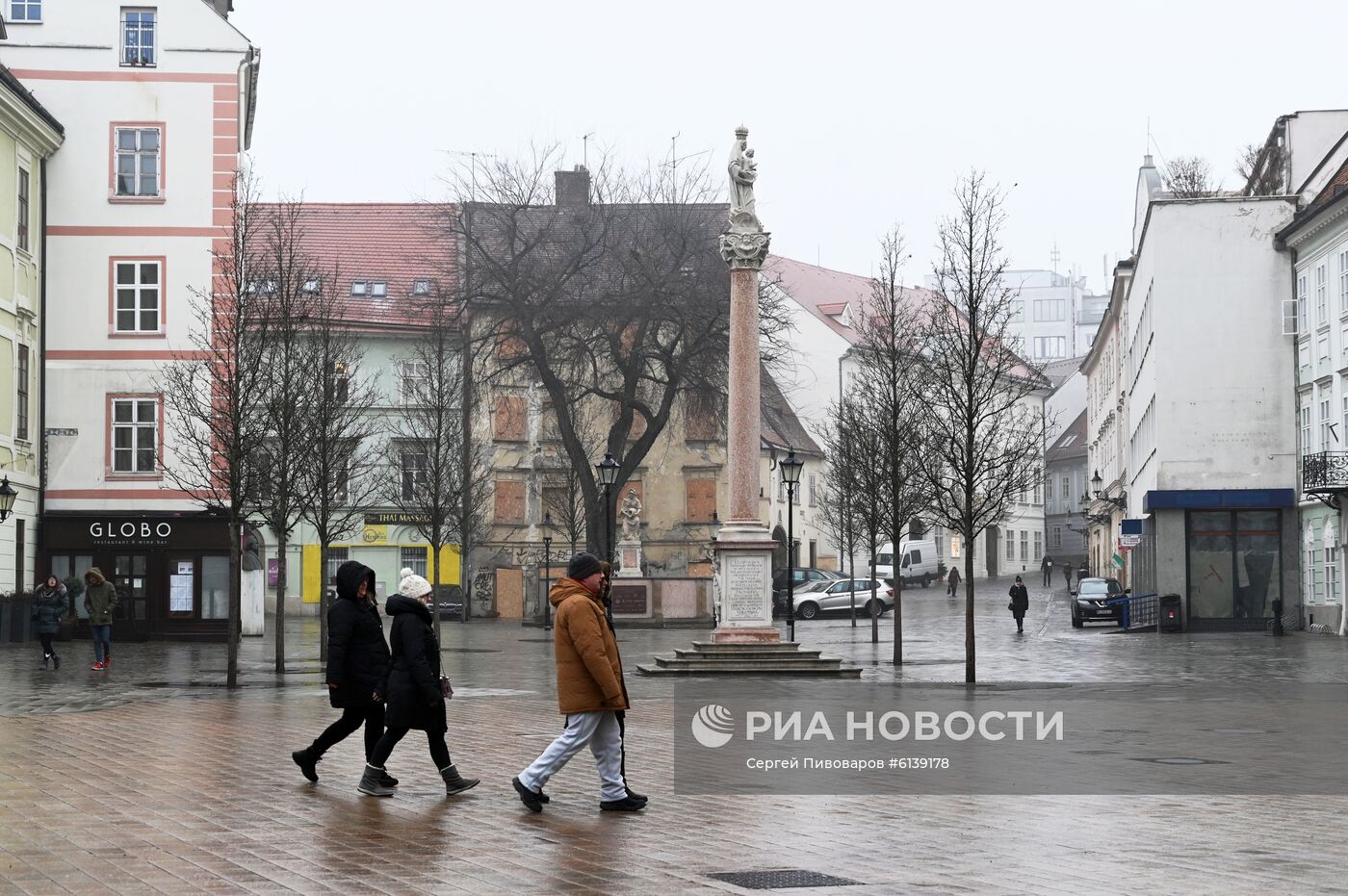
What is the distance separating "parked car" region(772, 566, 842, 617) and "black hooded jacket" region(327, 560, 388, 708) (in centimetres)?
5083

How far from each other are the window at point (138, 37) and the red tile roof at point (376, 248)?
20536 millimetres

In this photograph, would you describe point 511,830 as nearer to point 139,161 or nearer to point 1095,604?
point 139,161

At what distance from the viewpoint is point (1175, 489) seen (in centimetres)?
5081

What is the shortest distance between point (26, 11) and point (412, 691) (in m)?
36.3

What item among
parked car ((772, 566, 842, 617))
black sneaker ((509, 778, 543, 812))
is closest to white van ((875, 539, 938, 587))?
parked car ((772, 566, 842, 617))

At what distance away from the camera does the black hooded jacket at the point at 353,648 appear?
1288cm

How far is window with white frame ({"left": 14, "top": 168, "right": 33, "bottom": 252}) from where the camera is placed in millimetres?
41094

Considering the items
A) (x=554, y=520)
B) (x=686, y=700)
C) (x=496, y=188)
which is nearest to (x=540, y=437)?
(x=554, y=520)

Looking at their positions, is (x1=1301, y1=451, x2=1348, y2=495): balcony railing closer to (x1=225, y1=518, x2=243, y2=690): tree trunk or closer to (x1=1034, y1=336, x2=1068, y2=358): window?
(x1=225, y1=518, x2=243, y2=690): tree trunk

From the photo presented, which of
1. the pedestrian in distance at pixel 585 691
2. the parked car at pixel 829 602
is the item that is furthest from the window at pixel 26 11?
the pedestrian in distance at pixel 585 691

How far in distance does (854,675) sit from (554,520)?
4070 cm

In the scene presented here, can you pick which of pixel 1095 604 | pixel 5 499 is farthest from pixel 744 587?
pixel 1095 604

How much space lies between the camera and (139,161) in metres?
43.7

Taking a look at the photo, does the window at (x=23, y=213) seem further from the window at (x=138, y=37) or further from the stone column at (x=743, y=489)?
the stone column at (x=743, y=489)
